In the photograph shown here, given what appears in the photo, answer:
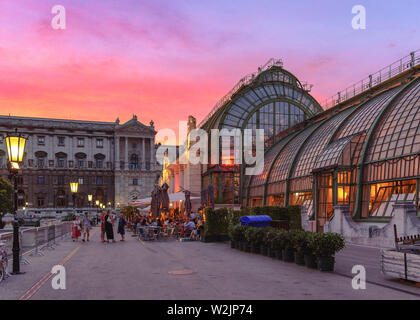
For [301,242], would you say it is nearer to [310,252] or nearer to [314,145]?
[310,252]

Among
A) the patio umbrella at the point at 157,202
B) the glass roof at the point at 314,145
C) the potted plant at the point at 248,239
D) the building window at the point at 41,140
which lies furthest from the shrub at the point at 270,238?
the building window at the point at 41,140

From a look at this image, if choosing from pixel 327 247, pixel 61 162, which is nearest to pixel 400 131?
pixel 327 247

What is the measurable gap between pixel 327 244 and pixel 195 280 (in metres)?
4.85

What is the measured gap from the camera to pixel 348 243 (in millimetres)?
24781

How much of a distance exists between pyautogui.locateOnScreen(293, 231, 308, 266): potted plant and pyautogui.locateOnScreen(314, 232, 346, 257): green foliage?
2.60 feet

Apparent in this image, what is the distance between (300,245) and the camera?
15484mm

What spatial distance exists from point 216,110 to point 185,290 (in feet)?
156

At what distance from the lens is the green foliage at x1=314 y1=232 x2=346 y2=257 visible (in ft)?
46.9

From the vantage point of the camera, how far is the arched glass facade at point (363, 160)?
26.3 meters

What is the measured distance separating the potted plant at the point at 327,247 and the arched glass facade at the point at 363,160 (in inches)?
483

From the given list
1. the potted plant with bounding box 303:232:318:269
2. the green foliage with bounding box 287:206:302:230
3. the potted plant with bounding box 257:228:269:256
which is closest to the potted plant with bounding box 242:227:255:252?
the potted plant with bounding box 257:228:269:256

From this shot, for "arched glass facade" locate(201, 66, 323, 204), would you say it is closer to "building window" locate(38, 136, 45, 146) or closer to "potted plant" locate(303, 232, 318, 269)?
"potted plant" locate(303, 232, 318, 269)

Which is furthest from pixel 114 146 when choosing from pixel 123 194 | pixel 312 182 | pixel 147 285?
pixel 147 285

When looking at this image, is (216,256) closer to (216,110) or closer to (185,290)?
(185,290)
